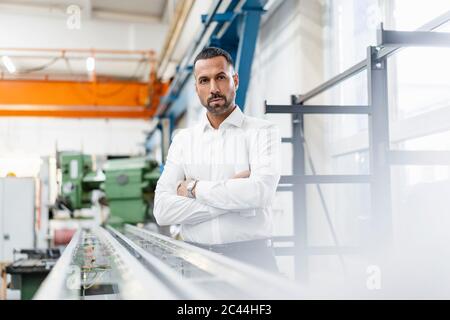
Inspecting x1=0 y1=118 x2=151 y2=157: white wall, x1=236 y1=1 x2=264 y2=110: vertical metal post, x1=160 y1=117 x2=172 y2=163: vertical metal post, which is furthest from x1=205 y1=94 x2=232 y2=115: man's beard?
x1=160 y1=117 x2=172 y2=163: vertical metal post

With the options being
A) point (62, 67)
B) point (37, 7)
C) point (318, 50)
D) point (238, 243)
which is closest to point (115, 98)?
point (62, 67)

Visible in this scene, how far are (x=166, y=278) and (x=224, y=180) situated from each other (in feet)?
1.88

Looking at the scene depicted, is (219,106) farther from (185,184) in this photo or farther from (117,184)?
(117,184)

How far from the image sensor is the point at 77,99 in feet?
11.6

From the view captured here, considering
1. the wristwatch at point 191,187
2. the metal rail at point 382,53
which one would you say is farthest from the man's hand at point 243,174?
the metal rail at point 382,53

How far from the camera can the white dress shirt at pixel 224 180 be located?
1.29m

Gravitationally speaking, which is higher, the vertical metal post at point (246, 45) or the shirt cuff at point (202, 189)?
the vertical metal post at point (246, 45)

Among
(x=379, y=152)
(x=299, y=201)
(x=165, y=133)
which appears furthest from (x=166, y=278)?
(x=165, y=133)

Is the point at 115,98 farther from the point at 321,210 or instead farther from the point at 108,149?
the point at 321,210

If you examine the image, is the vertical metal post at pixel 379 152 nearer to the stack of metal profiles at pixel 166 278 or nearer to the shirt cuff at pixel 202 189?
the shirt cuff at pixel 202 189

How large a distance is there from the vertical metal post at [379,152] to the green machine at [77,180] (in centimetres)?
173

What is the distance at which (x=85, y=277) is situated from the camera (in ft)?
3.37

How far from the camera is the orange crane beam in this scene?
3070mm

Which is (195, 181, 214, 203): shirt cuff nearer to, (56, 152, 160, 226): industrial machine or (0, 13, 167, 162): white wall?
(0, 13, 167, 162): white wall
